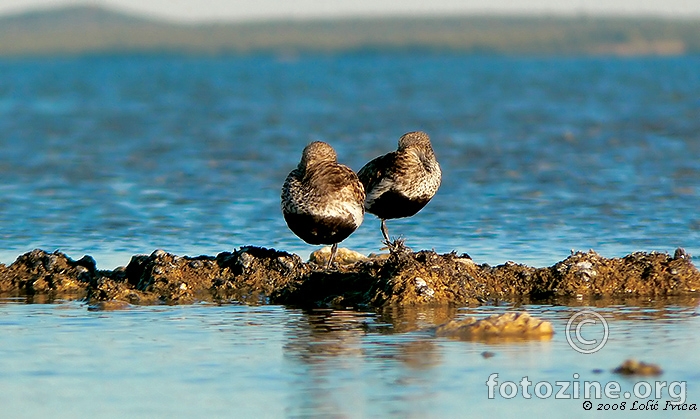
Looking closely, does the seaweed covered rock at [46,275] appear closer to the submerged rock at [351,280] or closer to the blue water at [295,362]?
the submerged rock at [351,280]

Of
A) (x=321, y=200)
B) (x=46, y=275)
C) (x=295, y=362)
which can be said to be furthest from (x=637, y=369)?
(x=46, y=275)

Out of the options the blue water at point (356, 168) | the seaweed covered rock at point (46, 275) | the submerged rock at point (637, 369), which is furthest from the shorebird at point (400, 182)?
the submerged rock at point (637, 369)

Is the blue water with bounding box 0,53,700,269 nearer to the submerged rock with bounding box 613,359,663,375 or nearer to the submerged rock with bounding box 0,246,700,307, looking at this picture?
the submerged rock with bounding box 0,246,700,307

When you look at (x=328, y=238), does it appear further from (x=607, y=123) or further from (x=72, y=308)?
(x=607, y=123)

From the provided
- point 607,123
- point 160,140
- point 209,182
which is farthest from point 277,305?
point 607,123

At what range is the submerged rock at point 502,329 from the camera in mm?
9508

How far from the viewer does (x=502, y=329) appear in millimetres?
9555

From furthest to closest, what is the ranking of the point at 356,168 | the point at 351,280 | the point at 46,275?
the point at 356,168, the point at 46,275, the point at 351,280

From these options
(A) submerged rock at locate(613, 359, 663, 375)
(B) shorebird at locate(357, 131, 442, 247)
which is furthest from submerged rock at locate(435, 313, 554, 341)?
(B) shorebird at locate(357, 131, 442, 247)

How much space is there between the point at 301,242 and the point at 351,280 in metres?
4.02

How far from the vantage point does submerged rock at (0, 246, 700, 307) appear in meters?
11.2

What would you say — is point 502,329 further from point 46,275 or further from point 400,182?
point 46,275

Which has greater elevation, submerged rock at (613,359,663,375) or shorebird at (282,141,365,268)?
shorebird at (282,141,365,268)

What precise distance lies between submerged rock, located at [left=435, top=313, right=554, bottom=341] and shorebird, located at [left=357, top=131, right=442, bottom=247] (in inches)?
155
